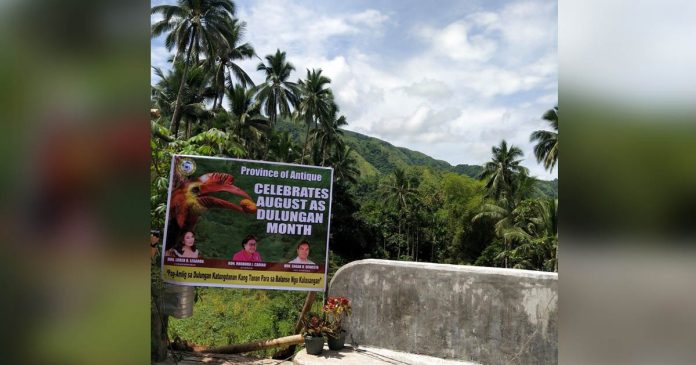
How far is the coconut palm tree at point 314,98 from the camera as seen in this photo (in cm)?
3173

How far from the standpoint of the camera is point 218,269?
5.47 m

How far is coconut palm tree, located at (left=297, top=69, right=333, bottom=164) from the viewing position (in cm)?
3173

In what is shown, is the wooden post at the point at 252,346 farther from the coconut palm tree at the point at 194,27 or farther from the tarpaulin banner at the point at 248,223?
the coconut palm tree at the point at 194,27

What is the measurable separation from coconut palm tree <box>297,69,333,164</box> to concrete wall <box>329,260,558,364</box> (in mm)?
Answer: 25690

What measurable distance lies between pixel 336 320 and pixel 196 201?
2.44 m

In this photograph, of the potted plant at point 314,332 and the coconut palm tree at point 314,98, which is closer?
the potted plant at point 314,332

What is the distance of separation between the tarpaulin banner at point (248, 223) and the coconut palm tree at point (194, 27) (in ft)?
58.2

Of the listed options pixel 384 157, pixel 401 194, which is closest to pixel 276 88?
pixel 401 194

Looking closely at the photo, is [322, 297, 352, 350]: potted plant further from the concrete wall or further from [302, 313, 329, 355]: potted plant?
the concrete wall

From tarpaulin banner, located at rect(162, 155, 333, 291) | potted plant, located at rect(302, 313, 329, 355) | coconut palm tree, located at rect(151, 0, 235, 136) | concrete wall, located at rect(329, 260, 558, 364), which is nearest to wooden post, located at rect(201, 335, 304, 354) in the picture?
potted plant, located at rect(302, 313, 329, 355)

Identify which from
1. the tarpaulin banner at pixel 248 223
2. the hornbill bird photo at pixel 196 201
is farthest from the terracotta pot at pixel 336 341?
the hornbill bird photo at pixel 196 201

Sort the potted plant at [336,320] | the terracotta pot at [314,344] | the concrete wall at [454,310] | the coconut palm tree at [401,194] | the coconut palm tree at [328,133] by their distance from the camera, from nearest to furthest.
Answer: the concrete wall at [454,310]
the terracotta pot at [314,344]
the potted plant at [336,320]
the coconut palm tree at [328,133]
the coconut palm tree at [401,194]
